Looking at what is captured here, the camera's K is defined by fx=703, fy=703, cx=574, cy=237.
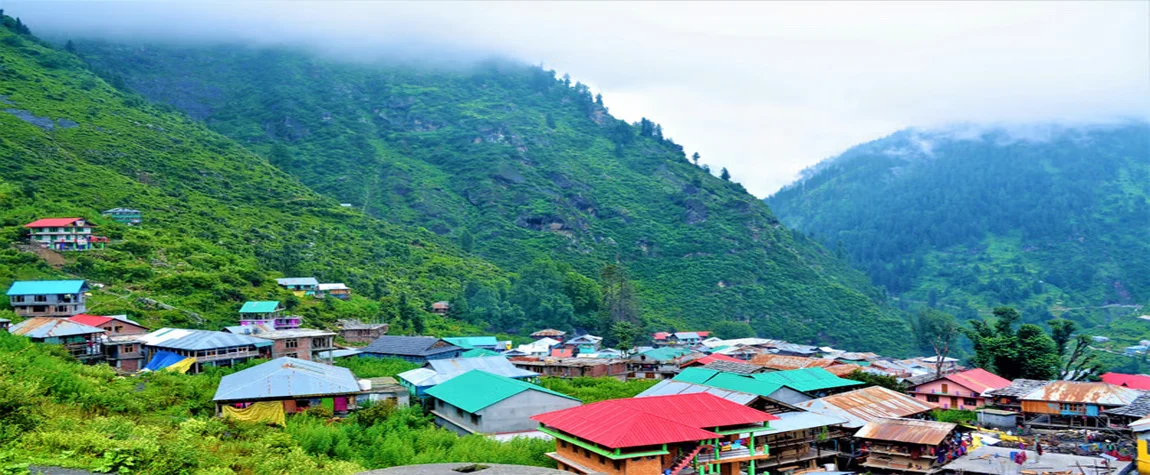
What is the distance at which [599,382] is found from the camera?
4141 cm

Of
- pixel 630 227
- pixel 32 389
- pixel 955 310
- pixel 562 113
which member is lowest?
pixel 955 310

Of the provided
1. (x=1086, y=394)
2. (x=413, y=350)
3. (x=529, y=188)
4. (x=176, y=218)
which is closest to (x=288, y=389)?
(x=413, y=350)

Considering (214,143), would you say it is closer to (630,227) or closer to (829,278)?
(630,227)

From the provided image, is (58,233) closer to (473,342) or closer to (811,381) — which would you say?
(473,342)

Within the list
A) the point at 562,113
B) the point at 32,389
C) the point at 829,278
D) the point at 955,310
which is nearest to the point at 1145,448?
the point at 32,389

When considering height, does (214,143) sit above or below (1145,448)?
above

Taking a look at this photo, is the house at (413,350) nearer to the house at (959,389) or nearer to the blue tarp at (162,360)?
the blue tarp at (162,360)

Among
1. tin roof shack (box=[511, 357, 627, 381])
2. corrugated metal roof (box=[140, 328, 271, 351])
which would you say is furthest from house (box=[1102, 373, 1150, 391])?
corrugated metal roof (box=[140, 328, 271, 351])

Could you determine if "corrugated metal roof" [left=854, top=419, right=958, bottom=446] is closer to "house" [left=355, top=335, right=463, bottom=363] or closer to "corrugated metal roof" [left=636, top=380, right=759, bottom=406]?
"corrugated metal roof" [left=636, top=380, right=759, bottom=406]

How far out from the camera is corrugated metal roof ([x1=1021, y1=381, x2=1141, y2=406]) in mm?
32188

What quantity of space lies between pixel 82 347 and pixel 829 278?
9135 centimetres

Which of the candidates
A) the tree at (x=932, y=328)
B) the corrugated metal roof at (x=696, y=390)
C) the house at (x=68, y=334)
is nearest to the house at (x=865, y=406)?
the corrugated metal roof at (x=696, y=390)

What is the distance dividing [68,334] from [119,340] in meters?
2.46

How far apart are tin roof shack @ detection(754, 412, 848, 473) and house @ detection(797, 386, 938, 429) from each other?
110 cm
